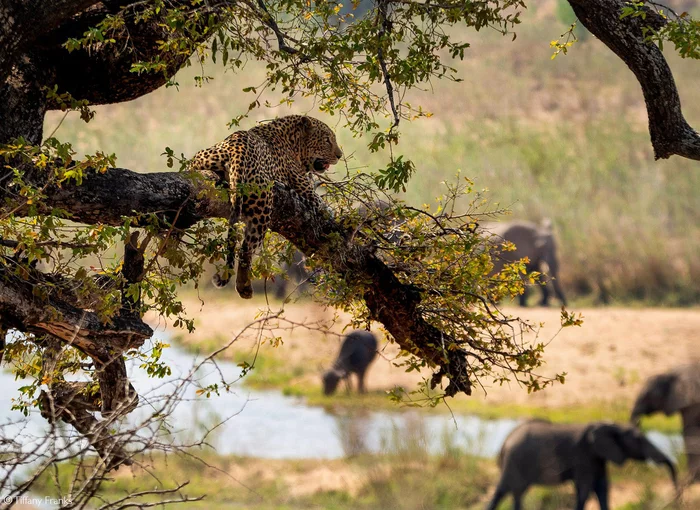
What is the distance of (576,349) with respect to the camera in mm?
14258

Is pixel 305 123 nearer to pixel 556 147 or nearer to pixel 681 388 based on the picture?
pixel 681 388

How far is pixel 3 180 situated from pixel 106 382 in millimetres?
1128

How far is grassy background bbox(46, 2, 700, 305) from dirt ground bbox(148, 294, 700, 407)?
174 centimetres

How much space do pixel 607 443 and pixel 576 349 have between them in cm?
355

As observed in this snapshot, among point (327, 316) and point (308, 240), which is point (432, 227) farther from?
point (327, 316)

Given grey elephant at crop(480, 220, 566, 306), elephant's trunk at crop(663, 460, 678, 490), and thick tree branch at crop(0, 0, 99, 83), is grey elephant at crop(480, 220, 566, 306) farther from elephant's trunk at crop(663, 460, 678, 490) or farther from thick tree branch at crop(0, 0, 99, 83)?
thick tree branch at crop(0, 0, 99, 83)

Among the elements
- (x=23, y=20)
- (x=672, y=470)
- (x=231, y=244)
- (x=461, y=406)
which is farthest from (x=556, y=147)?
(x=23, y=20)

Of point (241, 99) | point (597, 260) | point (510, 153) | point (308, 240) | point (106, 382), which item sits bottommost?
point (106, 382)

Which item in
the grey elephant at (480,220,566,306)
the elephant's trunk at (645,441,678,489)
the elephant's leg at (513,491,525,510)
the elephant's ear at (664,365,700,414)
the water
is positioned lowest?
the elephant's leg at (513,491,525,510)

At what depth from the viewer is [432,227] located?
5977 mm

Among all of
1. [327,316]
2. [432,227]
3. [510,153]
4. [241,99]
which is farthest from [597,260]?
[432,227]

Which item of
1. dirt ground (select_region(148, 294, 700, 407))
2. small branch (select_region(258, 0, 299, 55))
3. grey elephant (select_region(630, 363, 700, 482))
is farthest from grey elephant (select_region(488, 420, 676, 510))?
small branch (select_region(258, 0, 299, 55))

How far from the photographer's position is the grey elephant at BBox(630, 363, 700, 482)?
1113 cm

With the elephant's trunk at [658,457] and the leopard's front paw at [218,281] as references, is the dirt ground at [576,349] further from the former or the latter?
the leopard's front paw at [218,281]
